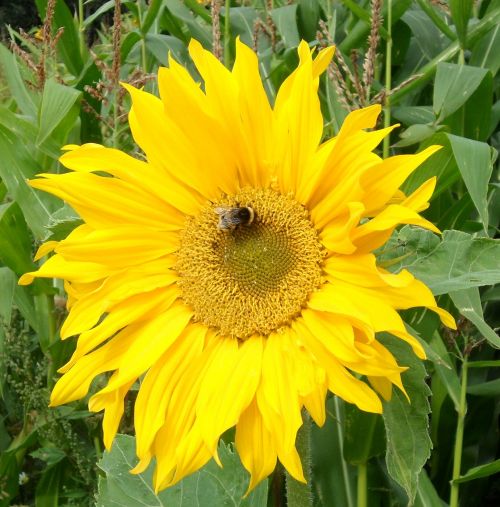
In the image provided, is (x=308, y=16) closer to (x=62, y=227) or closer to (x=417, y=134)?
(x=417, y=134)

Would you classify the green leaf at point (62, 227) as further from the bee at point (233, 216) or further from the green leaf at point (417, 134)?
the green leaf at point (417, 134)

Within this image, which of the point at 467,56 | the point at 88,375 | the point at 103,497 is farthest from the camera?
the point at 467,56

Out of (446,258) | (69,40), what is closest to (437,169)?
(446,258)

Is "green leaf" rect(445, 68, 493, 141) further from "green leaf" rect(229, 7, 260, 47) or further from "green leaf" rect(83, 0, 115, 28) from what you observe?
"green leaf" rect(83, 0, 115, 28)

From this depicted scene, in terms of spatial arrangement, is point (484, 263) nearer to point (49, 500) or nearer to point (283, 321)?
point (283, 321)

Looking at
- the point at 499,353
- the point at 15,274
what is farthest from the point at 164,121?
the point at 499,353

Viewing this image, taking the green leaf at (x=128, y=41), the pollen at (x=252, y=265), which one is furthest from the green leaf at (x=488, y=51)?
the pollen at (x=252, y=265)

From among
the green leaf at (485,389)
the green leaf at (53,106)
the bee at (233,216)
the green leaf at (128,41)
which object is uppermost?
the green leaf at (53,106)
